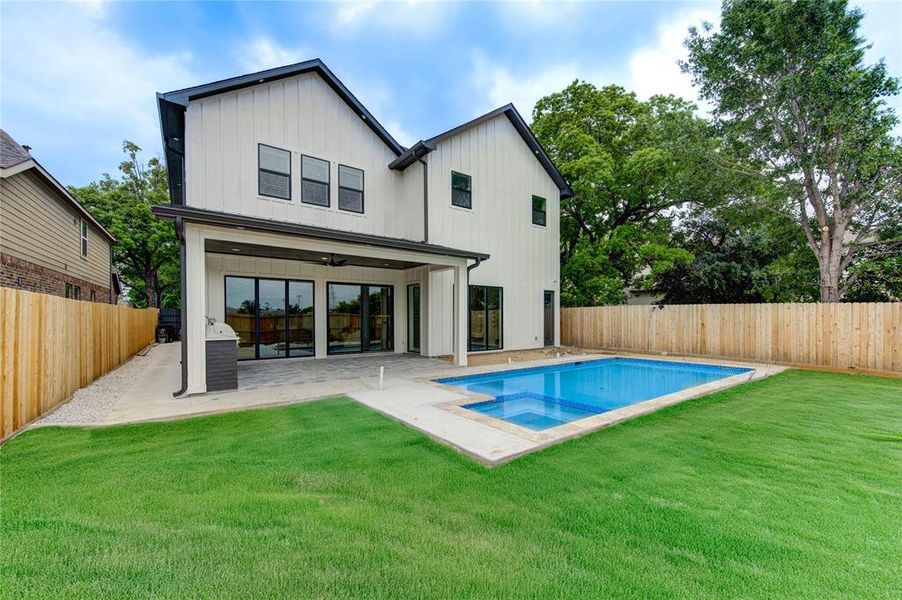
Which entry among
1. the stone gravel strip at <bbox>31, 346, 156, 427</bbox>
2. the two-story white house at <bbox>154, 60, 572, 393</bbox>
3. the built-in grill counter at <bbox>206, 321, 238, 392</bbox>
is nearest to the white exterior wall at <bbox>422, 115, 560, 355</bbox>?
the two-story white house at <bbox>154, 60, 572, 393</bbox>

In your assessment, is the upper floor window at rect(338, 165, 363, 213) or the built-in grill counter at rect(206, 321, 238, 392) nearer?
the built-in grill counter at rect(206, 321, 238, 392)

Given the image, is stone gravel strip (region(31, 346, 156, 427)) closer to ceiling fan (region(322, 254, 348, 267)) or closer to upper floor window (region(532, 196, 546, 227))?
ceiling fan (region(322, 254, 348, 267))

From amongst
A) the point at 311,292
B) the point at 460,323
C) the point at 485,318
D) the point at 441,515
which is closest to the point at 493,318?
the point at 485,318

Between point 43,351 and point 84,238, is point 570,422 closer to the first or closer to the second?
point 43,351

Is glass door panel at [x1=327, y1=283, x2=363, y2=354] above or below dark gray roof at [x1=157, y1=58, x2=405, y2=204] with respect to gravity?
below

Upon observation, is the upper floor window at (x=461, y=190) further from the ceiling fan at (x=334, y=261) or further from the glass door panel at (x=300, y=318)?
the glass door panel at (x=300, y=318)

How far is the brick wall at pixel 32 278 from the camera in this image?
8.43 m

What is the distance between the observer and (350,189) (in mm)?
11461

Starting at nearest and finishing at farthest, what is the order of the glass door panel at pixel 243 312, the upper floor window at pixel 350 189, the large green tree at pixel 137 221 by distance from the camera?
the glass door panel at pixel 243 312
the upper floor window at pixel 350 189
the large green tree at pixel 137 221

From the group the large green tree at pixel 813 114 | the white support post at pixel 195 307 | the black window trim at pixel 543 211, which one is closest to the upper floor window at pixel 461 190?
the black window trim at pixel 543 211

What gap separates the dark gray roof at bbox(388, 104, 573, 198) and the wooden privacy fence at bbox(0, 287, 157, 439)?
8.44 meters

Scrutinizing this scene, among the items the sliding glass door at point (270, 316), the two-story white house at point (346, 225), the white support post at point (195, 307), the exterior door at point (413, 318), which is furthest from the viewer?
the exterior door at point (413, 318)

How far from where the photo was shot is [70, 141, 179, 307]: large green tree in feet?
72.7

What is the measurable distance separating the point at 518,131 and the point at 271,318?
35.9 ft
